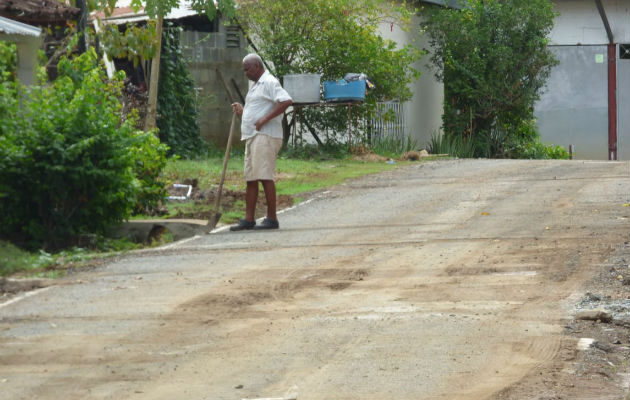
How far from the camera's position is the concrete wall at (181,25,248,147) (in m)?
21.8

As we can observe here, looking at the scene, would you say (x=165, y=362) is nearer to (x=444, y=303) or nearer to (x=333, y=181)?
(x=444, y=303)

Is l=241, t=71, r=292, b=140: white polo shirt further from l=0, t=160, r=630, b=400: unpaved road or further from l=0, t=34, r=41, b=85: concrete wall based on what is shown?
l=0, t=34, r=41, b=85: concrete wall

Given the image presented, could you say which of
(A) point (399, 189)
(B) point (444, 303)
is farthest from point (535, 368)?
(A) point (399, 189)

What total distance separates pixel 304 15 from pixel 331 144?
2.57m

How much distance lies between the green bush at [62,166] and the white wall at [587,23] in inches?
742

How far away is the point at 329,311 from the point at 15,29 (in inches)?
254

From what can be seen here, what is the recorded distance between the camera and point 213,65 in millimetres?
22016

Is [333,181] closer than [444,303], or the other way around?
[444,303]

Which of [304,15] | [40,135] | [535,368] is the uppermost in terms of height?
[304,15]

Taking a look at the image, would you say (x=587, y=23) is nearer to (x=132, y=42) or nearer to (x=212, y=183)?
(x=212, y=183)

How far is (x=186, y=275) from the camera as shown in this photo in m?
8.91

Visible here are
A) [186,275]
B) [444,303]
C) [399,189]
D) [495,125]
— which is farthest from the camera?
[495,125]

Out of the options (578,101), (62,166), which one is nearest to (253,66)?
(62,166)

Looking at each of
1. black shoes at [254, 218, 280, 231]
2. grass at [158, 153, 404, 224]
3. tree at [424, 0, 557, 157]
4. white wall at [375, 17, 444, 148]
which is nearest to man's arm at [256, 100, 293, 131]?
black shoes at [254, 218, 280, 231]
